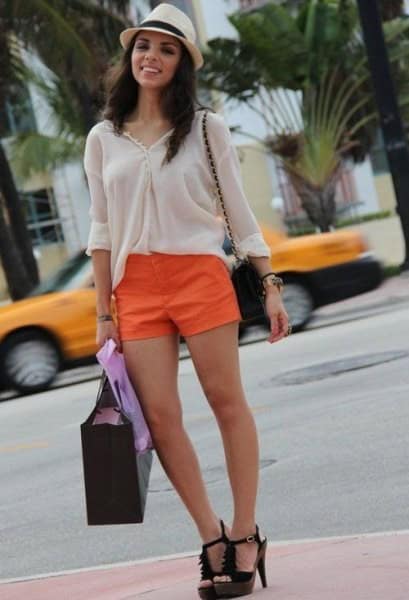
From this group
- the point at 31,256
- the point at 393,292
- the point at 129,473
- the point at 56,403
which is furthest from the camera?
the point at 31,256

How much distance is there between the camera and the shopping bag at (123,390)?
554 cm

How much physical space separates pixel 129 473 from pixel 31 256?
2664 cm

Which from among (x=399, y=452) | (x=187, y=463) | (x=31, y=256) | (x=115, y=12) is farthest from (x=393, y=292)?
(x=187, y=463)

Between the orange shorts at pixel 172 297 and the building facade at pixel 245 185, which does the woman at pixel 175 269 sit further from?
the building facade at pixel 245 185

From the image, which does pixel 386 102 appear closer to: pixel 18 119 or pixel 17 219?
pixel 17 219

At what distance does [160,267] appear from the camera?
5.65 m

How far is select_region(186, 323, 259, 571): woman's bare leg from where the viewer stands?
221 inches

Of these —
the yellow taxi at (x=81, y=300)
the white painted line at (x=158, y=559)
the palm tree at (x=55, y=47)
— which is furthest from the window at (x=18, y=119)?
the white painted line at (x=158, y=559)

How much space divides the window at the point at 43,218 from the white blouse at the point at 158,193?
4194 centimetres

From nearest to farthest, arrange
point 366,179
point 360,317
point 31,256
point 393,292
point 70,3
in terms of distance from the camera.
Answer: point 360,317 → point 393,292 → point 70,3 → point 31,256 → point 366,179

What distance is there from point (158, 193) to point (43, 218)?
42759 millimetres

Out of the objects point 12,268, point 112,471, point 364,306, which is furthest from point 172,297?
point 12,268

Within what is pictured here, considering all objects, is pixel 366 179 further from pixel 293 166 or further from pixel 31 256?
pixel 31 256

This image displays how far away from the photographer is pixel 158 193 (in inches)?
222
